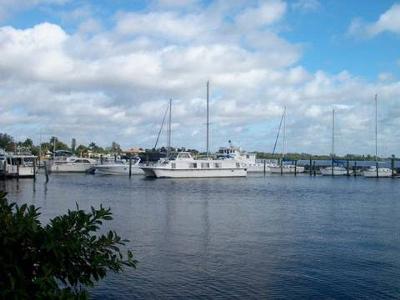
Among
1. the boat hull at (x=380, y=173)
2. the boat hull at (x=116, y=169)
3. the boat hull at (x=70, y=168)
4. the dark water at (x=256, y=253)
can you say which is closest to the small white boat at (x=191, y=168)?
the boat hull at (x=116, y=169)

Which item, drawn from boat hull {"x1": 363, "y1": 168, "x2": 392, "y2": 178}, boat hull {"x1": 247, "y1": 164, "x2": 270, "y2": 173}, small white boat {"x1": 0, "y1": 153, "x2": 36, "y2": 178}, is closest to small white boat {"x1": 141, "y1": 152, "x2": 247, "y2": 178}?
boat hull {"x1": 247, "y1": 164, "x2": 270, "y2": 173}

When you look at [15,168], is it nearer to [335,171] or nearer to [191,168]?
[191,168]

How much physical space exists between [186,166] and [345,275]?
274ft

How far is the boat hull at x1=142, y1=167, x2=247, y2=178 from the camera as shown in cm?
10056

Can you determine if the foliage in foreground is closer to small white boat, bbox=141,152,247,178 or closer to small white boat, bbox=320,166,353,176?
small white boat, bbox=141,152,247,178

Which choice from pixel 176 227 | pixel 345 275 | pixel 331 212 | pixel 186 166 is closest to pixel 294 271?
pixel 345 275

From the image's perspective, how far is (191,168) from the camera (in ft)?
340

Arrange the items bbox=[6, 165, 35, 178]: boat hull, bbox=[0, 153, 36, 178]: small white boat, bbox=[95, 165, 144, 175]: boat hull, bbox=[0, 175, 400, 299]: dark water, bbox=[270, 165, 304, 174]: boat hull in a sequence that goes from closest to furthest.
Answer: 1. bbox=[0, 175, 400, 299]: dark water
2. bbox=[0, 153, 36, 178]: small white boat
3. bbox=[6, 165, 35, 178]: boat hull
4. bbox=[95, 165, 144, 175]: boat hull
5. bbox=[270, 165, 304, 174]: boat hull

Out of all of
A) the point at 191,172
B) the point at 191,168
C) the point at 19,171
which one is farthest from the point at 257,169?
the point at 19,171

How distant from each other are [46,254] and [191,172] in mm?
96729

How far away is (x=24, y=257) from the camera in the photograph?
6879 mm

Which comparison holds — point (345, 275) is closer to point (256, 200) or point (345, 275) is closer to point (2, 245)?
point (2, 245)

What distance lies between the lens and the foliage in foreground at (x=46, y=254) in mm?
6711

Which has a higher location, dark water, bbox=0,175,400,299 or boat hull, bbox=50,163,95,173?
boat hull, bbox=50,163,95,173
